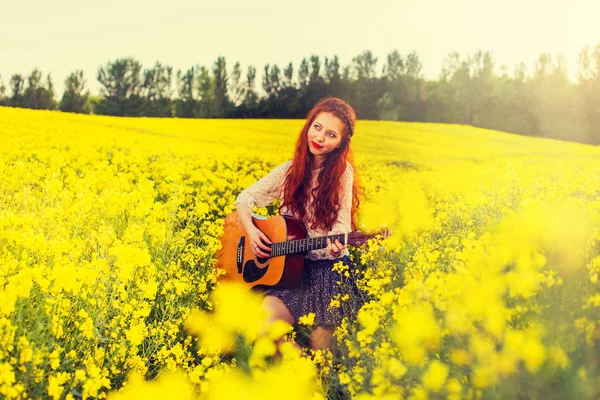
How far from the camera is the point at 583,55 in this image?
9055 mm

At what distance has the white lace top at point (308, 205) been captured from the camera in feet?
10.2

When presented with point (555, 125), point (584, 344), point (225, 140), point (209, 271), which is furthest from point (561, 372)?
point (555, 125)

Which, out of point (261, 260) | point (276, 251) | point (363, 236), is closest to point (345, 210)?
point (363, 236)

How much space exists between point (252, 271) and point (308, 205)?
548mm

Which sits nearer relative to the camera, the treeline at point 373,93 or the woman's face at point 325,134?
the woman's face at point 325,134

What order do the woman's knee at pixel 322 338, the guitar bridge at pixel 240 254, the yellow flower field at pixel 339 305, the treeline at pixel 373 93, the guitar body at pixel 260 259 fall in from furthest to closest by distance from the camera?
the treeline at pixel 373 93
the guitar bridge at pixel 240 254
the guitar body at pixel 260 259
the woman's knee at pixel 322 338
the yellow flower field at pixel 339 305

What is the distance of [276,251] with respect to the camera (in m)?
3.12

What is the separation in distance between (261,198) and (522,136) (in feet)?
39.3

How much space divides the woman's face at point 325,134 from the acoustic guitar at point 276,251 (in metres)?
0.46

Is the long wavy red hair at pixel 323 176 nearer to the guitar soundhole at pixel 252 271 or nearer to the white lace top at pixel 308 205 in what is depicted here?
the white lace top at pixel 308 205

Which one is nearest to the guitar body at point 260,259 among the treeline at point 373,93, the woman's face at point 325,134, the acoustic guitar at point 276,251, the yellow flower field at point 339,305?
the acoustic guitar at point 276,251

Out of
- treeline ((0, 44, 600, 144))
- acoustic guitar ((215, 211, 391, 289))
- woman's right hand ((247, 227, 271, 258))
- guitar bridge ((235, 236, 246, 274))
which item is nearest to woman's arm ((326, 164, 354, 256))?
acoustic guitar ((215, 211, 391, 289))

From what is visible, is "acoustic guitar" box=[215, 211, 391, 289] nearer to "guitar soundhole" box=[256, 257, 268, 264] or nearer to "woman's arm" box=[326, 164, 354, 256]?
"guitar soundhole" box=[256, 257, 268, 264]

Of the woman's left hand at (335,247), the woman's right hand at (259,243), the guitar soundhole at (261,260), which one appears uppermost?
the woman's left hand at (335,247)
